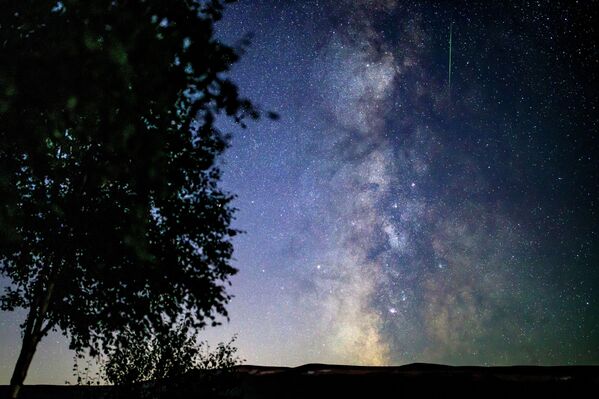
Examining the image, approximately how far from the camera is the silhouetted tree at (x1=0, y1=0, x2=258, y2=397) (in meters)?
5.84

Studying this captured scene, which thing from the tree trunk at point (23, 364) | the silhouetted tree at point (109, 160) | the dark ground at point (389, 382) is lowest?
the dark ground at point (389, 382)

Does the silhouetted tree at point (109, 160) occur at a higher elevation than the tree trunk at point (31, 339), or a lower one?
higher

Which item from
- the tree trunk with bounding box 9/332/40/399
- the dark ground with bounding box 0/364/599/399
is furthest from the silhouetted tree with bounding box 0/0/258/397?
the dark ground with bounding box 0/364/599/399

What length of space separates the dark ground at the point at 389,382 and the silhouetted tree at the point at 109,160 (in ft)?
6.12

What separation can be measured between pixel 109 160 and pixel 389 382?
8.97 meters

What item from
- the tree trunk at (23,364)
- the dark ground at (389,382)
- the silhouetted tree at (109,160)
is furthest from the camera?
the tree trunk at (23,364)

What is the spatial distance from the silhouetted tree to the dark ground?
187 cm

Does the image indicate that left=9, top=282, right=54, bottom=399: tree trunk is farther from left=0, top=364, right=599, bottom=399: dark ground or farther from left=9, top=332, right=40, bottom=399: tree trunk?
left=0, top=364, right=599, bottom=399: dark ground

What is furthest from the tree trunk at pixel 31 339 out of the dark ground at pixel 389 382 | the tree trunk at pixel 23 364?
the dark ground at pixel 389 382

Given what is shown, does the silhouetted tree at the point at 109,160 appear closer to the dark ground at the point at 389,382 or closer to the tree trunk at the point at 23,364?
the tree trunk at the point at 23,364

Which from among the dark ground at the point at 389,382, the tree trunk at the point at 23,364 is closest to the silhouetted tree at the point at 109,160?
the tree trunk at the point at 23,364

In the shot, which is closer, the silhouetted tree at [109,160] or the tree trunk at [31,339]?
the silhouetted tree at [109,160]

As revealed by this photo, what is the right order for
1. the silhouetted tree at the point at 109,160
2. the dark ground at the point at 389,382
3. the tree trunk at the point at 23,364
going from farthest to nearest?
the tree trunk at the point at 23,364, the dark ground at the point at 389,382, the silhouetted tree at the point at 109,160

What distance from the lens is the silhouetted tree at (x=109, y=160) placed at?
19.2 feet
